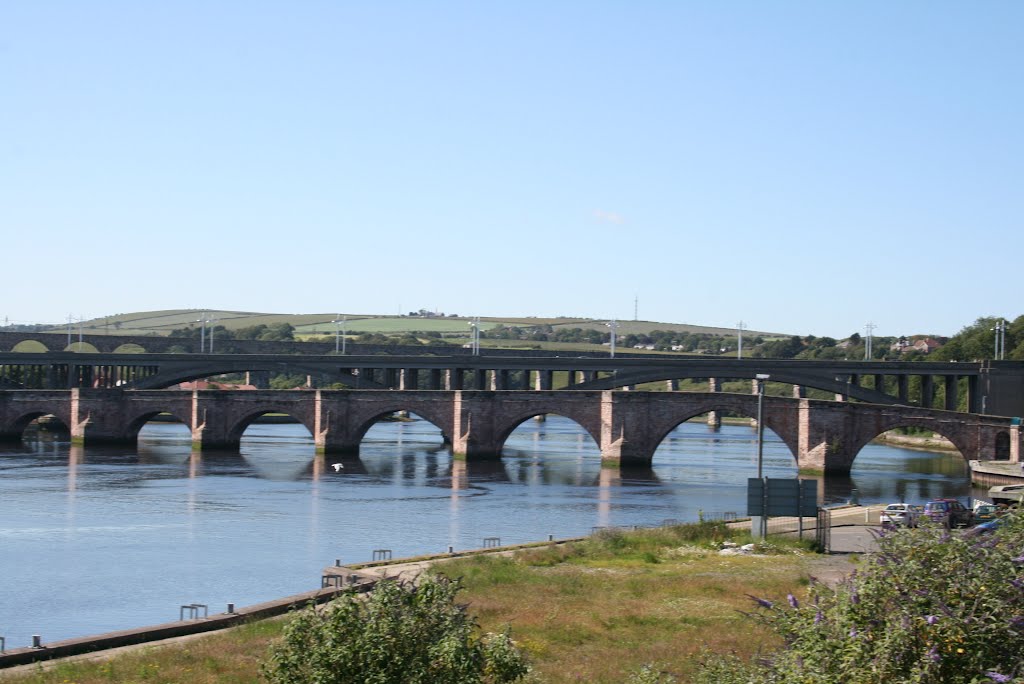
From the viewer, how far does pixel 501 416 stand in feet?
281

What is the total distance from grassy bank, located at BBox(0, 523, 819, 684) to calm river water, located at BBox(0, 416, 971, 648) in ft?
24.8

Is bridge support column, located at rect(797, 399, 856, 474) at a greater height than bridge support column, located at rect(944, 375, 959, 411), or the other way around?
bridge support column, located at rect(944, 375, 959, 411)

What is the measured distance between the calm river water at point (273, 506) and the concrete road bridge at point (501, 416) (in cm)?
233

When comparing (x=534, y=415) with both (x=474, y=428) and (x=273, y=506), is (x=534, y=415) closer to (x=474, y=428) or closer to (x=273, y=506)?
(x=474, y=428)

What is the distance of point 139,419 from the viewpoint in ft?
305

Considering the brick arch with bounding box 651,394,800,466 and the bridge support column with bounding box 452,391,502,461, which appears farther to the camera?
the bridge support column with bounding box 452,391,502,461

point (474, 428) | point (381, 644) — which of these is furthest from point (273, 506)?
point (381, 644)

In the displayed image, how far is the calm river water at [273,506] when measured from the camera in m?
38.9

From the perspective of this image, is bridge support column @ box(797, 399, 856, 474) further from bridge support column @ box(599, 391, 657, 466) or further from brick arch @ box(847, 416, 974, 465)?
bridge support column @ box(599, 391, 657, 466)

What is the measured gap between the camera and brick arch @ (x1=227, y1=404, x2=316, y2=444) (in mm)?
88625

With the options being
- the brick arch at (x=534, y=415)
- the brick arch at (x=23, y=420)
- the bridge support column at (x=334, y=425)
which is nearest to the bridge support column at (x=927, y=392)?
the brick arch at (x=534, y=415)

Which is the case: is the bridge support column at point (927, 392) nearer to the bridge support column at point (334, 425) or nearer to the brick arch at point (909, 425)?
the brick arch at point (909, 425)

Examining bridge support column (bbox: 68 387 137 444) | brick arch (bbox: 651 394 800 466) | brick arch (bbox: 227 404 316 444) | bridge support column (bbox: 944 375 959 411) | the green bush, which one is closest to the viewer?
the green bush

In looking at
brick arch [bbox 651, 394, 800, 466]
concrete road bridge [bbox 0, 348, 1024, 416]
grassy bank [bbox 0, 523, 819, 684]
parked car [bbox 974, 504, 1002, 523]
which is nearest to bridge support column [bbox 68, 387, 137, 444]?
concrete road bridge [bbox 0, 348, 1024, 416]
